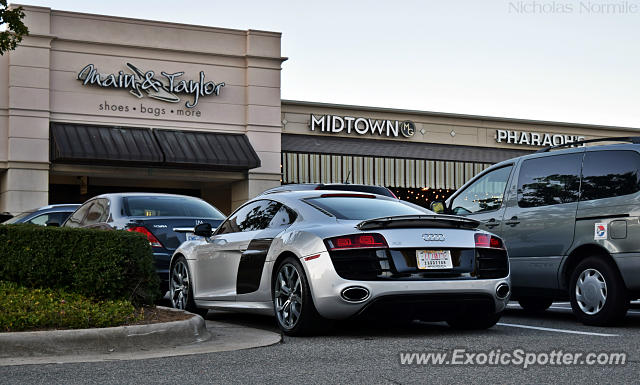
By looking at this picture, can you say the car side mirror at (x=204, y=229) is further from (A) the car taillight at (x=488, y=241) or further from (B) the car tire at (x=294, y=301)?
(A) the car taillight at (x=488, y=241)

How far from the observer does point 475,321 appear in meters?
7.98

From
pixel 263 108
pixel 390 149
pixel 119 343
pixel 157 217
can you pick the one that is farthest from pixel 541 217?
pixel 390 149

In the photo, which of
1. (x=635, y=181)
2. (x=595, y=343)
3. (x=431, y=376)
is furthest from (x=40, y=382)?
(x=635, y=181)

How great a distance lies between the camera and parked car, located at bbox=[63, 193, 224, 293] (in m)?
10.7

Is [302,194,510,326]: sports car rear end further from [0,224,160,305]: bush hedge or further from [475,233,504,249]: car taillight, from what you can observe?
[0,224,160,305]: bush hedge

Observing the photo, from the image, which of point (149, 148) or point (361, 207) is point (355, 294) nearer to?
point (361, 207)

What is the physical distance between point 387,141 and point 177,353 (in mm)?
22646

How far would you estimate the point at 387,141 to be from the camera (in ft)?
94.4

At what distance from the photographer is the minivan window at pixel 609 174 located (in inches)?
325

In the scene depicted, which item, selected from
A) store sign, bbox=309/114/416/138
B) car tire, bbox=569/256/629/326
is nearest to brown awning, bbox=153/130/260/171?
store sign, bbox=309/114/416/138

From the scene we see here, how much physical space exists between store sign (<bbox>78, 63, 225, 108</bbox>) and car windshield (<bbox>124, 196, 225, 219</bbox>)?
1385 centimetres

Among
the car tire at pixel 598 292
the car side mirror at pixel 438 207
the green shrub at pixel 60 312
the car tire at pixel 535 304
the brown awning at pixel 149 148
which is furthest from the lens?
the brown awning at pixel 149 148

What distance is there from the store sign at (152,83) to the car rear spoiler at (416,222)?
18.8 meters

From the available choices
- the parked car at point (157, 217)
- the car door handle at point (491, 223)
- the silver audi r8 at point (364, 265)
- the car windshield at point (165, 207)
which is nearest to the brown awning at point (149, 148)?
the parked car at point (157, 217)
